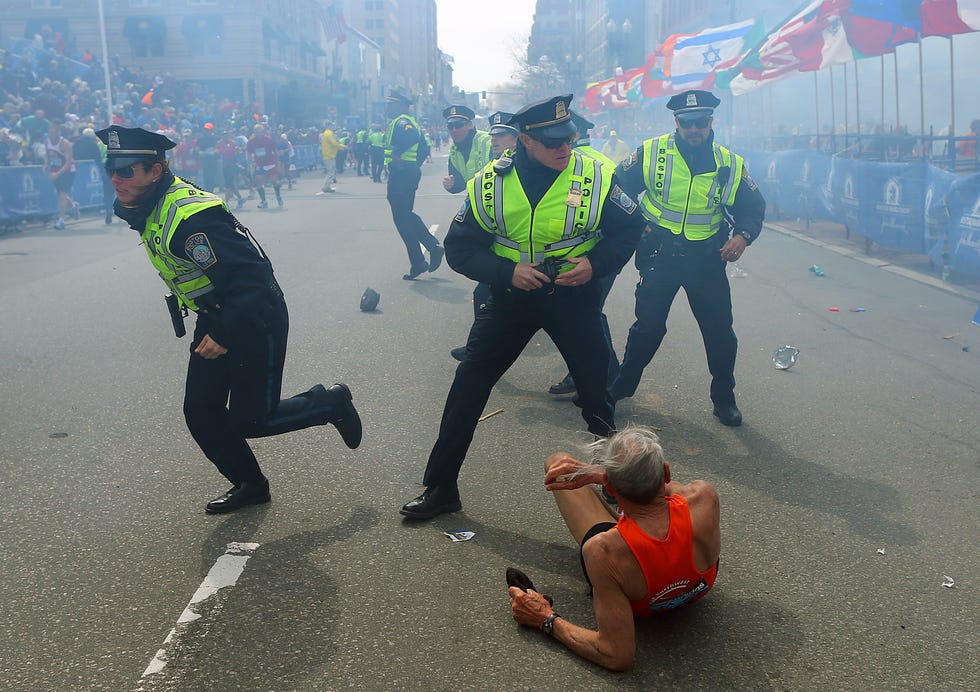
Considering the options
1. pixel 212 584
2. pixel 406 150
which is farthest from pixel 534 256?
pixel 406 150

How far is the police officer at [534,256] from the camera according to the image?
4273 mm

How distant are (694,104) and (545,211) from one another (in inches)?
75.2

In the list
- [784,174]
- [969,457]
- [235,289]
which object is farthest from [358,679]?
[784,174]

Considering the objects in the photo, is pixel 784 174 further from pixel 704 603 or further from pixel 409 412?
pixel 704 603

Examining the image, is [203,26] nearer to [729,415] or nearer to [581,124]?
[581,124]

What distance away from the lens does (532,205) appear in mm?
4289

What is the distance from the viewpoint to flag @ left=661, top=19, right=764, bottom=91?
25.5 m

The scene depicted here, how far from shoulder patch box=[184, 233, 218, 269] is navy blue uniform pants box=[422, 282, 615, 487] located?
3.83 ft

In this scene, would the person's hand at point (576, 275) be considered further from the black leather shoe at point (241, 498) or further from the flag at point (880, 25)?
the flag at point (880, 25)

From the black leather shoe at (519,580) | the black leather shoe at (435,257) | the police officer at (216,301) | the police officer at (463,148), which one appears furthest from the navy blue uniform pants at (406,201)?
the black leather shoe at (519,580)

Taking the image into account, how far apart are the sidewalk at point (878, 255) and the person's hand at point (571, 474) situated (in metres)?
8.63

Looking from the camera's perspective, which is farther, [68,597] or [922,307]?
[922,307]

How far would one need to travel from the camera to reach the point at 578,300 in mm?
4457

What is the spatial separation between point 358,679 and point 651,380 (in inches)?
171
